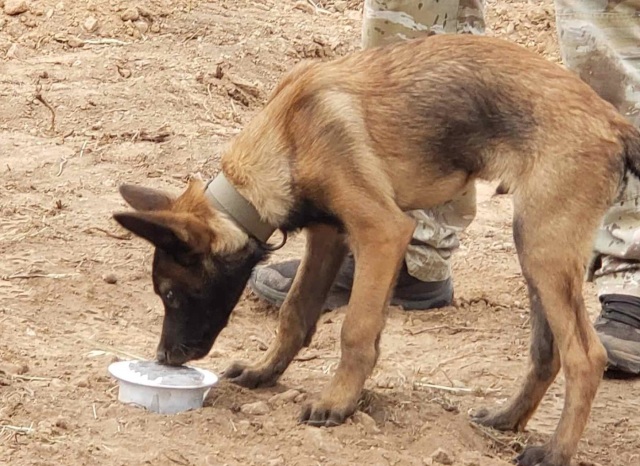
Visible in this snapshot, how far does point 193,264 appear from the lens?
16.5ft

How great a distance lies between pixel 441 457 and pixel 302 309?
1108mm

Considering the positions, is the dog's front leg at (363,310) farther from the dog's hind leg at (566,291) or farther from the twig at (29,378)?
the twig at (29,378)

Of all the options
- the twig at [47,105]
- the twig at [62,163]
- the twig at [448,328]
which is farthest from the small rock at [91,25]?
the twig at [448,328]

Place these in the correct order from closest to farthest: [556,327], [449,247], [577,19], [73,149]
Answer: [556,327] → [577,19] → [449,247] → [73,149]

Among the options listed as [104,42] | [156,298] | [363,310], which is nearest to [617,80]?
[363,310]

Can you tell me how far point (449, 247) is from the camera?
22.1ft

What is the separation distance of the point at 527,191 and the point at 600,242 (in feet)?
5.31

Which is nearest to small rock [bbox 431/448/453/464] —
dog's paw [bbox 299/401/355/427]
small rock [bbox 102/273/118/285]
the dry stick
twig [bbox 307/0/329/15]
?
dog's paw [bbox 299/401/355/427]

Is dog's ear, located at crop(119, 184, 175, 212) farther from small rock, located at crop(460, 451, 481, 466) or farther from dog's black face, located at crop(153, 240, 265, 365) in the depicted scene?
small rock, located at crop(460, 451, 481, 466)

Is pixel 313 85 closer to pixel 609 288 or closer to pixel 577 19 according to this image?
pixel 577 19

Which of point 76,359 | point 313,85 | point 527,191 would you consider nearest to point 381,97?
point 313,85

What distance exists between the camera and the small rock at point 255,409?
492cm

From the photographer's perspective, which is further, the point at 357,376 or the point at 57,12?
the point at 57,12

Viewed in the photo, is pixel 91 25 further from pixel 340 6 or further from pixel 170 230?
pixel 170 230
